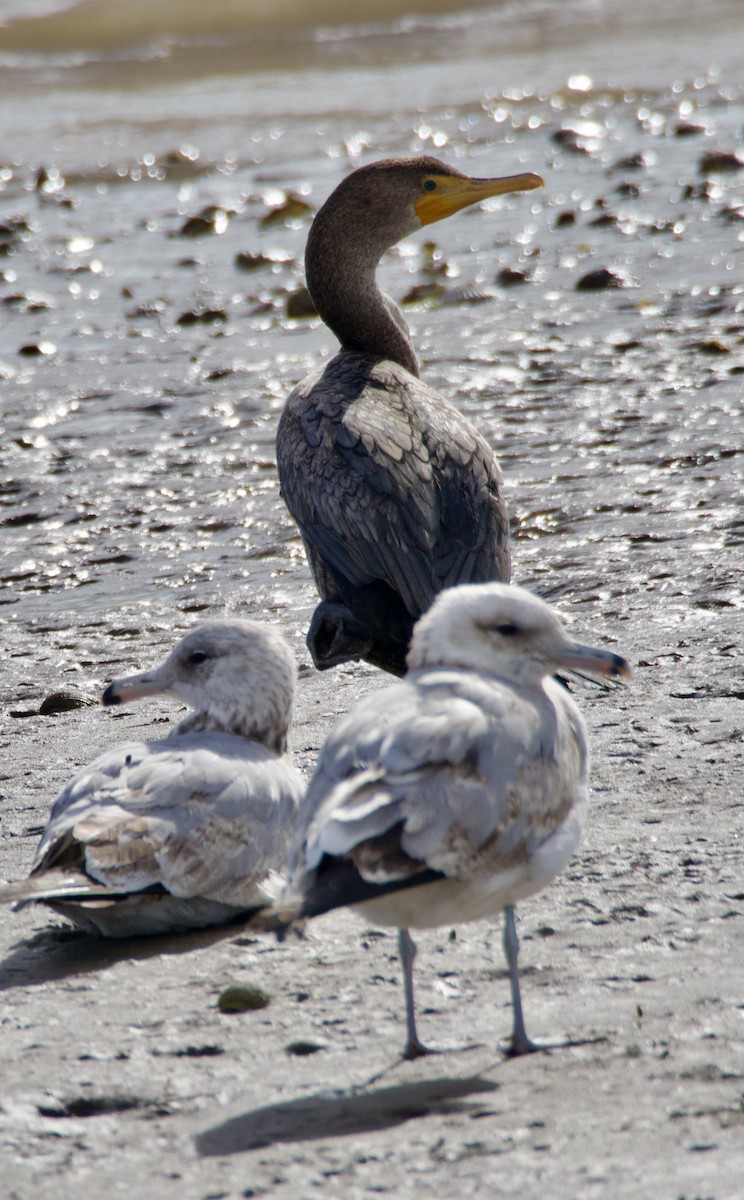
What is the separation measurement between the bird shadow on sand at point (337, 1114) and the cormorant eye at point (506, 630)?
2.73 ft

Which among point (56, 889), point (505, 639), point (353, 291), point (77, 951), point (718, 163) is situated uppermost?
point (353, 291)

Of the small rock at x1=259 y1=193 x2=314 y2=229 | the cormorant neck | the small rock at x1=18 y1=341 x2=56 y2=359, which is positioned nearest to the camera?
the cormorant neck

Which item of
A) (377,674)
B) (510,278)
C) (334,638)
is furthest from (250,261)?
(334,638)

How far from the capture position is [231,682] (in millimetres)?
3889

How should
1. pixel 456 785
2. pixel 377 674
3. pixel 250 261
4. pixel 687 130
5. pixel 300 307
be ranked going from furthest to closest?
1. pixel 687 130
2. pixel 250 261
3. pixel 300 307
4. pixel 377 674
5. pixel 456 785

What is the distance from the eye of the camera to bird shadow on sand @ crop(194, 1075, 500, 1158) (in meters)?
2.63

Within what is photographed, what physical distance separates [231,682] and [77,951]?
0.75 m

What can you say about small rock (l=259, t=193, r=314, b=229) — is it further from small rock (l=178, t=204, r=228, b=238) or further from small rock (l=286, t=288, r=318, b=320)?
small rock (l=286, t=288, r=318, b=320)

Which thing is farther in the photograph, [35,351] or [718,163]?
[718,163]

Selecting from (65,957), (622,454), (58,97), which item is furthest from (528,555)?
(58,97)

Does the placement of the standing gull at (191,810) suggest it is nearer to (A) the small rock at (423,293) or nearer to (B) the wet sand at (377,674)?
(B) the wet sand at (377,674)

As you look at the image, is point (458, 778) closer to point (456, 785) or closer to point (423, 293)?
point (456, 785)

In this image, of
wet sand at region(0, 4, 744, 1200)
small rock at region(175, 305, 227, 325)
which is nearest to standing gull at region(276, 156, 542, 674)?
wet sand at region(0, 4, 744, 1200)

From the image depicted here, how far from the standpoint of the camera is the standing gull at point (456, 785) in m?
2.70
